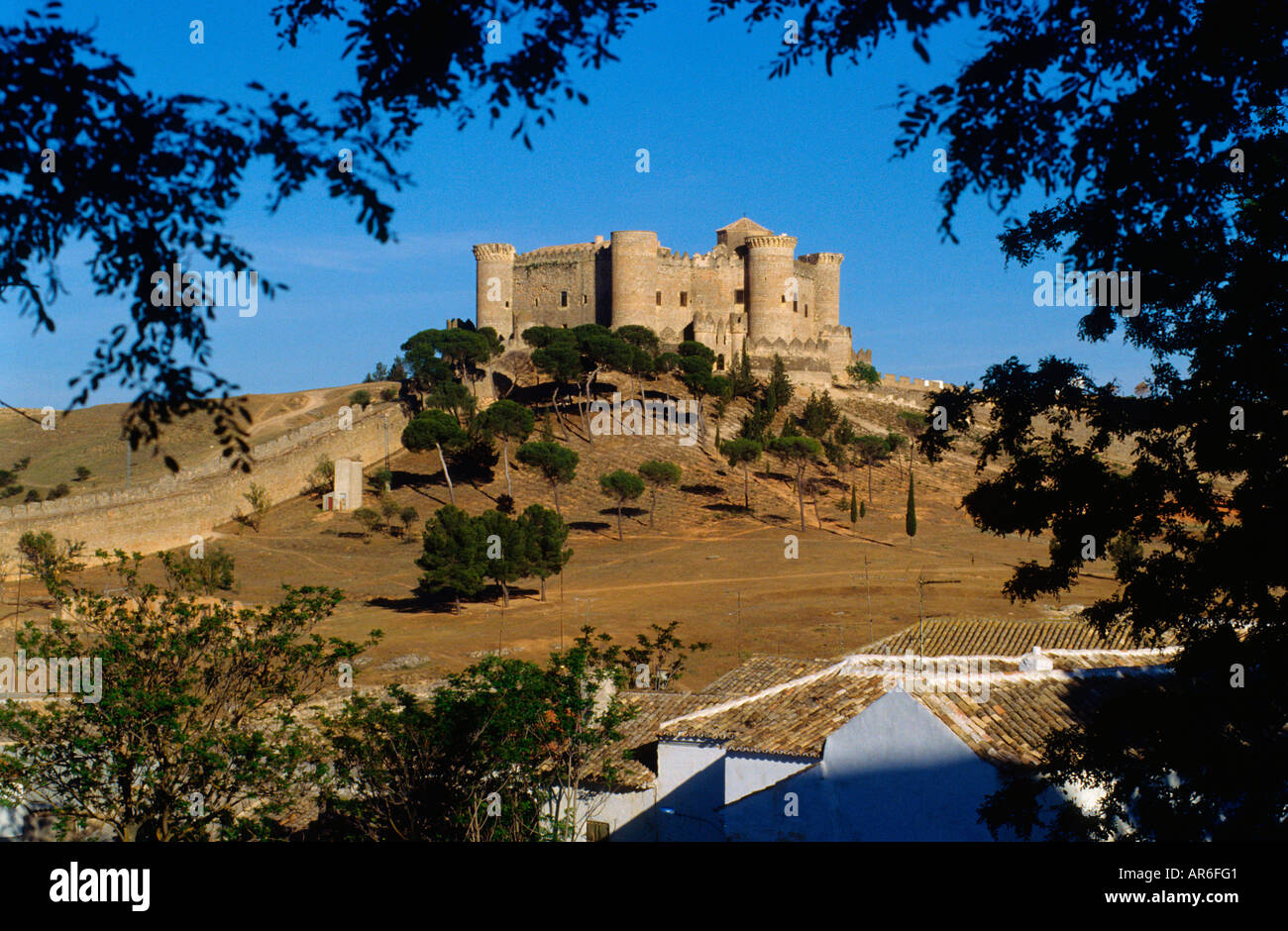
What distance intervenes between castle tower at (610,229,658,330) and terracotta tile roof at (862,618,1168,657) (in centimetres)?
3740

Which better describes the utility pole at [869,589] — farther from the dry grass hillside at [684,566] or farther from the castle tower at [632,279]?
the castle tower at [632,279]

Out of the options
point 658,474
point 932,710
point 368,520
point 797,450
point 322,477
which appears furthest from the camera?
point 797,450

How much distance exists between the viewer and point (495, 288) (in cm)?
5959

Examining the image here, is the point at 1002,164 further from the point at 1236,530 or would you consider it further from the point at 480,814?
the point at 480,814

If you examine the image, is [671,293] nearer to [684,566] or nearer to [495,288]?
[495,288]

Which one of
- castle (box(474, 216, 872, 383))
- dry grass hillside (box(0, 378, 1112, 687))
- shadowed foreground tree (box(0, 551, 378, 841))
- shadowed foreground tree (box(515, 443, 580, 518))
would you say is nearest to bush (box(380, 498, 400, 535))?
dry grass hillside (box(0, 378, 1112, 687))

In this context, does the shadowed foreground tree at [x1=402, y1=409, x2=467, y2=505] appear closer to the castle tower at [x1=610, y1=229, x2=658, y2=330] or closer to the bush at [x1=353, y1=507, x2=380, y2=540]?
the bush at [x1=353, y1=507, x2=380, y2=540]

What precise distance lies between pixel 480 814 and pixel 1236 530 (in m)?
7.22

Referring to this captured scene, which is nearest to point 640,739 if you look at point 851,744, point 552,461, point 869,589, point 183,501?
point 851,744

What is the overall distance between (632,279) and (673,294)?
8.05ft

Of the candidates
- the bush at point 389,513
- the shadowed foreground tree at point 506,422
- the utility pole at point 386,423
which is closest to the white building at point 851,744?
the bush at point 389,513

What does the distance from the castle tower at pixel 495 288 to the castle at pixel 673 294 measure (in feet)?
0.16

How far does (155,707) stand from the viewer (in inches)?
390
